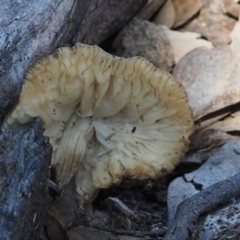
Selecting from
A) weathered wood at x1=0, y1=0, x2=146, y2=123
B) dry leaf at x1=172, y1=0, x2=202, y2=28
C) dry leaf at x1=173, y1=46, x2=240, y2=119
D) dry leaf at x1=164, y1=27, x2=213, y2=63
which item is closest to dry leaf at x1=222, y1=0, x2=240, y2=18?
dry leaf at x1=172, y1=0, x2=202, y2=28

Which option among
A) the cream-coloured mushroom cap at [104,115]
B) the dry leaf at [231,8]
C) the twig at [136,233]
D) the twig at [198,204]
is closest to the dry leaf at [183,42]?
the dry leaf at [231,8]

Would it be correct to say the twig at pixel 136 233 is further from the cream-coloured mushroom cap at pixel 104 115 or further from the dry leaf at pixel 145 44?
the dry leaf at pixel 145 44

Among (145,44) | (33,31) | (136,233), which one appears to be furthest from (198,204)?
(145,44)

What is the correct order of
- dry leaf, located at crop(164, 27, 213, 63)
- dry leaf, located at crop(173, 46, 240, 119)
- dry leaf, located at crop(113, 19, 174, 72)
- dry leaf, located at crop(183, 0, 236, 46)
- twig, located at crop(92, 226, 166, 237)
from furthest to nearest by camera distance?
1. dry leaf, located at crop(183, 0, 236, 46)
2. dry leaf, located at crop(164, 27, 213, 63)
3. dry leaf, located at crop(113, 19, 174, 72)
4. dry leaf, located at crop(173, 46, 240, 119)
5. twig, located at crop(92, 226, 166, 237)

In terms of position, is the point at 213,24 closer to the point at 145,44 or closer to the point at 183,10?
the point at 183,10

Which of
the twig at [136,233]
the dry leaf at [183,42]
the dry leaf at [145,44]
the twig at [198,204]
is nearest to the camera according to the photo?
the twig at [198,204]

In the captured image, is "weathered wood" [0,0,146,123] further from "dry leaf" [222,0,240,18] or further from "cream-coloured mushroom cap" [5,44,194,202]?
"dry leaf" [222,0,240,18]
